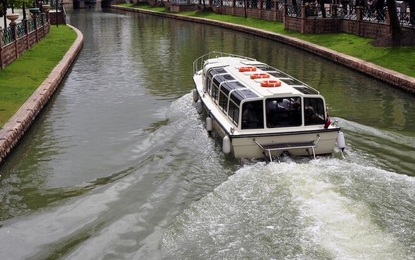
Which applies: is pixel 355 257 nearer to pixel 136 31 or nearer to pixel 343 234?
pixel 343 234

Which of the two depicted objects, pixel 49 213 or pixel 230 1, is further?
pixel 230 1

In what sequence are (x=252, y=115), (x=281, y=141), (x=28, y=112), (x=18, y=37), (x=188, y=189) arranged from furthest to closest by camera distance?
(x=18, y=37) → (x=28, y=112) → (x=252, y=115) → (x=281, y=141) → (x=188, y=189)

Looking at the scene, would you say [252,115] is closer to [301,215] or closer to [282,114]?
[282,114]

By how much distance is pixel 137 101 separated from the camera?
899 inches

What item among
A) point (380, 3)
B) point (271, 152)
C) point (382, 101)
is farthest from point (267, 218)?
point (380, 3)

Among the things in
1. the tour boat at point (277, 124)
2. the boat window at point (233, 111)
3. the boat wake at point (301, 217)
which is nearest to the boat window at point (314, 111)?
the tour boat at point (277, 124)

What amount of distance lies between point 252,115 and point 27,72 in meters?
14.6

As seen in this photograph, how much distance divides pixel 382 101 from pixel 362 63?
6.11 meters

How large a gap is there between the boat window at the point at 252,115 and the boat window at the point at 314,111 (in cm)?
119

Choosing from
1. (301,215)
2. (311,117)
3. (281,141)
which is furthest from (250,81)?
(301,215)

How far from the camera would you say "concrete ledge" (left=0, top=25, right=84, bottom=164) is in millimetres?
15918

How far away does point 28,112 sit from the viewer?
18.6 m

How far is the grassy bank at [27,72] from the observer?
19656 mm

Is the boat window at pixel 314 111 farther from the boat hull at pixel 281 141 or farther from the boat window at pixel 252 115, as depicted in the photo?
the boat window at pixel 252 115
